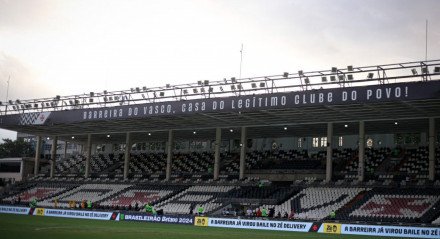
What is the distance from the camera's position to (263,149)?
69.4 m

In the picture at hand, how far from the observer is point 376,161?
192ft

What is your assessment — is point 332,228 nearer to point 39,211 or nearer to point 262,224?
point 262,224

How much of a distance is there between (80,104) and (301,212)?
1057 inches

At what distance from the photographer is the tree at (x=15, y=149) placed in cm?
11700

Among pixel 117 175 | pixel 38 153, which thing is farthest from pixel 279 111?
pixel 38 153

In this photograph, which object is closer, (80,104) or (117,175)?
(80,104)

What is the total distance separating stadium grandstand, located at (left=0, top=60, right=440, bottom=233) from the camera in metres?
44.8

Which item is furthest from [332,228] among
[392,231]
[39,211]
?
[39,211]

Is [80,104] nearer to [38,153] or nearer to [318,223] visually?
[38,153]

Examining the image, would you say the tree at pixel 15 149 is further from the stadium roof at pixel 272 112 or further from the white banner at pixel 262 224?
the white banner at pixel 262 224

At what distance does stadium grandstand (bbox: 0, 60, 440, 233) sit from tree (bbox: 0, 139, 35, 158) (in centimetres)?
4098

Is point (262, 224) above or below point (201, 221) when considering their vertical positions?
above

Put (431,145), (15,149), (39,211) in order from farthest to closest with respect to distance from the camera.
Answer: (15,149)
(39,211)
(431,145)

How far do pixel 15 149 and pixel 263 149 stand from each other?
6959cm
